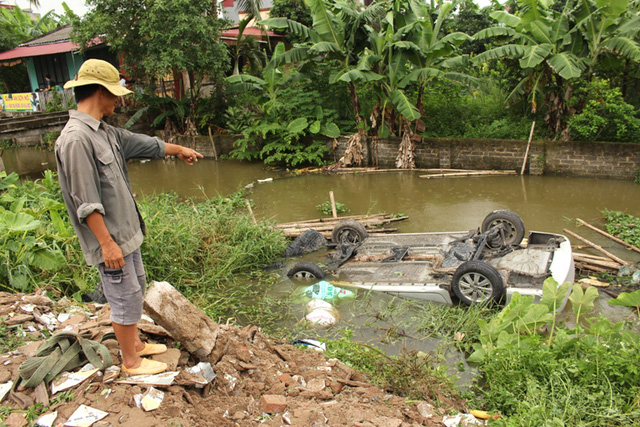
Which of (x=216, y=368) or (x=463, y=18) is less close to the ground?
(x=463, y=18)

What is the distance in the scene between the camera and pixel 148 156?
379 cm

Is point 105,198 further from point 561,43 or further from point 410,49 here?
point 561,43

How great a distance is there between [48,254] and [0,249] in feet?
1.69

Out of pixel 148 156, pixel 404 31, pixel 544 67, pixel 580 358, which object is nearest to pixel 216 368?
pixel 148 156

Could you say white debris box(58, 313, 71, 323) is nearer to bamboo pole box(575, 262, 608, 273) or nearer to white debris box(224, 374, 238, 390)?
white debris box(224, 374, 238, 390)

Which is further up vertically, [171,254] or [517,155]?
[171,254]

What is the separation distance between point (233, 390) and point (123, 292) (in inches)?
45.8

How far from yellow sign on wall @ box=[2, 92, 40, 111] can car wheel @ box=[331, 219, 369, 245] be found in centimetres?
1954

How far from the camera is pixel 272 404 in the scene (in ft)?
11.6

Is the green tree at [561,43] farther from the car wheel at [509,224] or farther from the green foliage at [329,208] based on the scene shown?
the car wheel at [509,224]

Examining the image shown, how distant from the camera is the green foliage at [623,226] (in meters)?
8.57

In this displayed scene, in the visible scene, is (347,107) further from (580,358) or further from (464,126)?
(580,358)

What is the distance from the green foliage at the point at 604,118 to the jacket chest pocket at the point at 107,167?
13.2 meters

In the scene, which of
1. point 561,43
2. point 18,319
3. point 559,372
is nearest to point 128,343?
point 18,319
